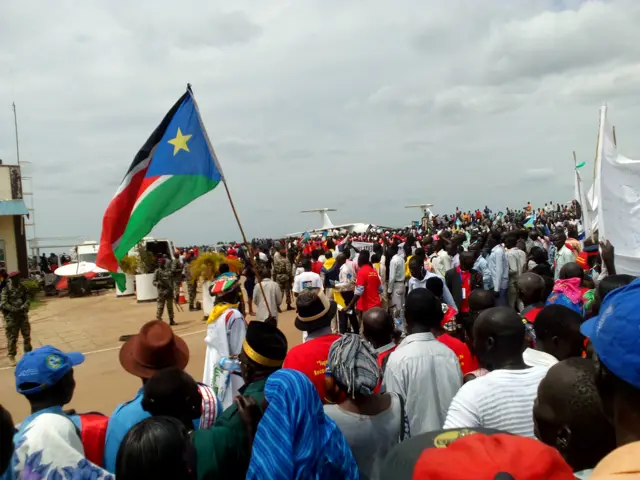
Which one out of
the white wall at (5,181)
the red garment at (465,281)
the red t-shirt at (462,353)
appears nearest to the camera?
the red t-shirt at (462,353)

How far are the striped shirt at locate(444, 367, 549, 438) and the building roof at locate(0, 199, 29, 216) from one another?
23323 mm

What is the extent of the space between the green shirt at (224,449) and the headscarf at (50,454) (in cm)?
45

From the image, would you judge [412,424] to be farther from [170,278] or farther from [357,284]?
[170,278]

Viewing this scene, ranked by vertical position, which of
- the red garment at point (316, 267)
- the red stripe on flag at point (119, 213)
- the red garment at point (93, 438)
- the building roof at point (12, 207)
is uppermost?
the building roof at point (12, 207)

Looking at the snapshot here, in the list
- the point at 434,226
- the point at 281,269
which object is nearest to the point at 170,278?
the point at 281,269

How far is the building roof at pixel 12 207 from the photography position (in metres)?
21.5

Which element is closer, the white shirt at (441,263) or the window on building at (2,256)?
the white shirt at (441,263)

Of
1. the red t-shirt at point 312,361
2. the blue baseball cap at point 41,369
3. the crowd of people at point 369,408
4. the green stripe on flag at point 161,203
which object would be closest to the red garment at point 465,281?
the crowd of people at point 369,408

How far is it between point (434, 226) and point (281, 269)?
1766cm

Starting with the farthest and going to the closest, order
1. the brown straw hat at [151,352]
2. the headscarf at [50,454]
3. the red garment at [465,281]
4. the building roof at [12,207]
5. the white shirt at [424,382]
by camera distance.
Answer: the building roof at [12,207] < the red garment at [465,281] < the brown straw hat at [151,352] < the white shirt at [424,382] < the headscarf at [50,454]

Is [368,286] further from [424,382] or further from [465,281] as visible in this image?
[424,382]

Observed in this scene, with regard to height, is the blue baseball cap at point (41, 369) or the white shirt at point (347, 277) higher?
the blue baseball cap at point (41, 369)

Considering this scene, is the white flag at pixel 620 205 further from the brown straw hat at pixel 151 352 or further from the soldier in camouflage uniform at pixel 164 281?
the soldier in camouflage uniform at pixel 164 281

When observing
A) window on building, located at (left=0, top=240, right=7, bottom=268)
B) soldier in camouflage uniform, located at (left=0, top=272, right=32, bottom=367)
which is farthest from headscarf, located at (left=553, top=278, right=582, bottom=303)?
window on building, located at (left=0, top=240, right=7, bottom=268)
